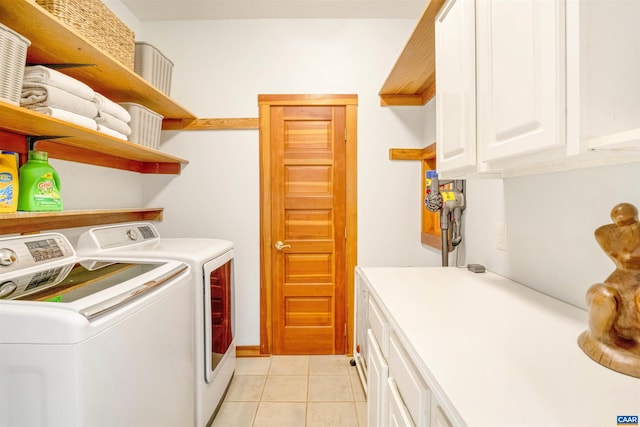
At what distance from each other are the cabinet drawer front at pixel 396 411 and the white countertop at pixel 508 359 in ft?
0.75

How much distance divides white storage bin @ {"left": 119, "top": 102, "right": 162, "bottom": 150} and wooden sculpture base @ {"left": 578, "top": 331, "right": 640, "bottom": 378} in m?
2.30

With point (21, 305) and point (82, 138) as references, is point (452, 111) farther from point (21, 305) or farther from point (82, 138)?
point (82, 138)

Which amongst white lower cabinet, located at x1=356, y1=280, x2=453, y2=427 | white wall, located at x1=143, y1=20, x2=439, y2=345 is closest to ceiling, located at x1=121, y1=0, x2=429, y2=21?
white wall, located at x1=143, y1=20, x2=439, y2=345

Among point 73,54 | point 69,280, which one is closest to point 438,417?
point 69,280

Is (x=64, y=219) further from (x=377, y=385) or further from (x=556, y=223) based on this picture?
(x=556, y=223)

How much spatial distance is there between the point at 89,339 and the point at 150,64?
186 cm

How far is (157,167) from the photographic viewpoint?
2.60 metres

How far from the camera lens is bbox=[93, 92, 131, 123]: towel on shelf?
1.60 meters

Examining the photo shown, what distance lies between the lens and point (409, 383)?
34.2 inches

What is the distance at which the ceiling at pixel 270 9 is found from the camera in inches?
92.9

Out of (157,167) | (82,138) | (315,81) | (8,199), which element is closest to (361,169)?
(315,81)

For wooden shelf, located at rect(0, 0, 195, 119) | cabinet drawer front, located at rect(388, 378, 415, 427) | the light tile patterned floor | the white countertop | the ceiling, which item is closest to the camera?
the white countertop

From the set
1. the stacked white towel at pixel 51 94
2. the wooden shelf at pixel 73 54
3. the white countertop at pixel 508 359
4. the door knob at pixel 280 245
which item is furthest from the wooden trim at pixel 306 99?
the white countertop at pixel 508 359

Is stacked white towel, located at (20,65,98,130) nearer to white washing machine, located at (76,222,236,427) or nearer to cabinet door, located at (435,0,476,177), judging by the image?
white washing machine, located at (76,222,236,427)
